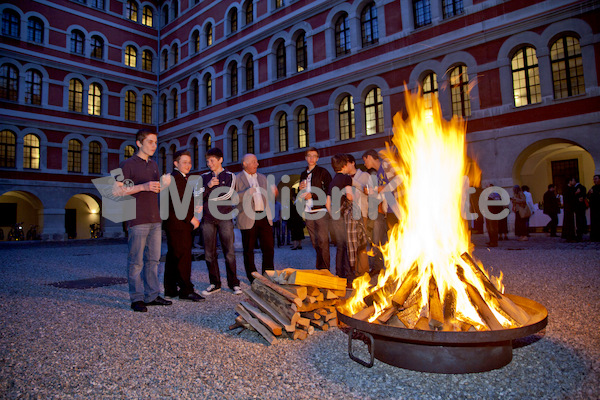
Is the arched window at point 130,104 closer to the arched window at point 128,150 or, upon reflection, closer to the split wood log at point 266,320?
the arched window at point 128,150

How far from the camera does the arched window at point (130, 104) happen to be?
26.9m

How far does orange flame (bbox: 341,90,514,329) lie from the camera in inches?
109

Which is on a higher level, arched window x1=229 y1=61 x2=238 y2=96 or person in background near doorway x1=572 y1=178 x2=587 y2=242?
arched window x1=229 y1=61 x2=238 y2=96

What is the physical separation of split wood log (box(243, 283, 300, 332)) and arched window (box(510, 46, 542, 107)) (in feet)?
42.3

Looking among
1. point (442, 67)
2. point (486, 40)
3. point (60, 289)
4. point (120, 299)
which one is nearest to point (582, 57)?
point (486, 40)

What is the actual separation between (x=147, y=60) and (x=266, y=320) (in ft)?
97.8

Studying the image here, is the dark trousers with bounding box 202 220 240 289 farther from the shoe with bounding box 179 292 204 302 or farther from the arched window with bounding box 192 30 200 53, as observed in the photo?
the arched window with bounding box 192 30 200 53

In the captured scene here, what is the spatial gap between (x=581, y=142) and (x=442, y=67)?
5.37 meters

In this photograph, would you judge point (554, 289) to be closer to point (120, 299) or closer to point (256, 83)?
point (120, 299)

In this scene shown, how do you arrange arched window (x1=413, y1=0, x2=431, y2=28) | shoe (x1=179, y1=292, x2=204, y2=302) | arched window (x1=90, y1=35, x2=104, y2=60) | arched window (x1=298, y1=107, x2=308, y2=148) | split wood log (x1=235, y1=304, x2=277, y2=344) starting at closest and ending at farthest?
split wood log (x1=235, y1=304, x2=277, y2=344) → shoe (x1=179, y1=292, x2=204, y2=302) → arched window (x1=413, y1=0, x2=431, y2=28) → arched window (x1=298, y1=107, x2=308, y2=148) → arched window (x1=90, y1=35, x2=104, y2=60)

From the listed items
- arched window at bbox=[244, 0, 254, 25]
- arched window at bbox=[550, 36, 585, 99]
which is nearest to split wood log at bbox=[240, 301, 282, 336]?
arched window at bbox=[550, 36, 585, 99]

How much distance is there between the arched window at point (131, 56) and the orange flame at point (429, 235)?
93.3ft

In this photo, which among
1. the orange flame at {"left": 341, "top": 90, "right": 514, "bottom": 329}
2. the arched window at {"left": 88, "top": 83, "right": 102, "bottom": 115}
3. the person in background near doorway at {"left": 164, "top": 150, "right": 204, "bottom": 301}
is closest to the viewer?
the orange flame at {"left": 341, "top": 90, "right": 514, "bottom": 329}

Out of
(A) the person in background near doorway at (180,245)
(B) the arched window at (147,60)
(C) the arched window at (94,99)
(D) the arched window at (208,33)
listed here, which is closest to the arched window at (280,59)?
(D) the arched window at (208,33)
